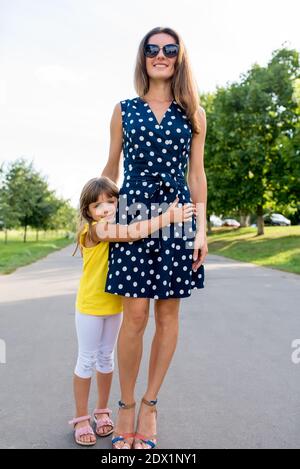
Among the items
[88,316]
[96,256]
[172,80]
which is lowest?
[88,316]

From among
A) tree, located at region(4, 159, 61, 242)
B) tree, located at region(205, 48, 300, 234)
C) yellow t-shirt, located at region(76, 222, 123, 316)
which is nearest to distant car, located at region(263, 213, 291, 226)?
tree, located at region(4, 159, 61, 242)

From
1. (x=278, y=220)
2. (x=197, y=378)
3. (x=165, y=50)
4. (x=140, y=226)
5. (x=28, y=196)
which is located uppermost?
(x=28, y=196)

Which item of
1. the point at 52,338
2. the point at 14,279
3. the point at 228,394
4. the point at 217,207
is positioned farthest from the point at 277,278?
the point at 217,207

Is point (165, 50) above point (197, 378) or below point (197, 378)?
above

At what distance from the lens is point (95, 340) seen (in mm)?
2750

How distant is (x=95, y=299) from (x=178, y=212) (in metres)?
0.62

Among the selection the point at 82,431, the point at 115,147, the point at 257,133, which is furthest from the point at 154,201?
the point at 257,133

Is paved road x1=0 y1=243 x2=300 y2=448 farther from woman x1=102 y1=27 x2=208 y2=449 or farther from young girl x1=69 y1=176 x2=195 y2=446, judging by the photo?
woman x1=102 y1=27 x2=208 y2=449

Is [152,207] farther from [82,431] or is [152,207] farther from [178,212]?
[82,431]

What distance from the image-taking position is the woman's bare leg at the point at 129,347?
2648mm

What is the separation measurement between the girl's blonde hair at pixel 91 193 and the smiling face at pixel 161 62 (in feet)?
2.01

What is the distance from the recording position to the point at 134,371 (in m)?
2.73

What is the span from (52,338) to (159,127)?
117 inches
